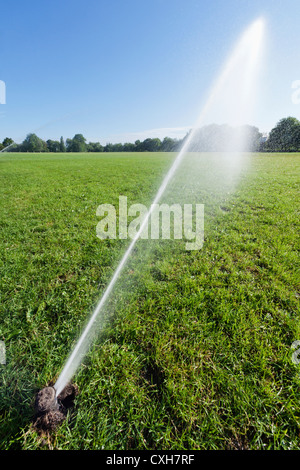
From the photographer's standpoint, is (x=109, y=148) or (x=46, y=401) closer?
(x=46, y=401)

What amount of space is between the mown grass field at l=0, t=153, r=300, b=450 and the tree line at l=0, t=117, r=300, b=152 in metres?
20.4

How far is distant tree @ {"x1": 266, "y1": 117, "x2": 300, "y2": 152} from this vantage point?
38.3 metres

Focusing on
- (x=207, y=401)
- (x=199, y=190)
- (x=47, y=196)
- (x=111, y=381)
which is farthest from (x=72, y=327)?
(x=199, y=190)

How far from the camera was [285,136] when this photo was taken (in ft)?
142

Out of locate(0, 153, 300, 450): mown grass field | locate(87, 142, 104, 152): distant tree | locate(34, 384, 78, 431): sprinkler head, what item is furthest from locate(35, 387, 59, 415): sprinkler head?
locate(87, 142, 104, 152): distant tree

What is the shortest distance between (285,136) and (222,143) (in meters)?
28.3

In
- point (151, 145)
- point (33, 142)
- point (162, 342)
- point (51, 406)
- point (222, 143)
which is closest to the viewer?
point (51, 406)

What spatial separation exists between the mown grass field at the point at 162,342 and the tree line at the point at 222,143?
20.4 meters

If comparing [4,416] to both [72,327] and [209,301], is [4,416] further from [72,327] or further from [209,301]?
[209,301]

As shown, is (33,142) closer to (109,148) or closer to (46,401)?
(46,401)

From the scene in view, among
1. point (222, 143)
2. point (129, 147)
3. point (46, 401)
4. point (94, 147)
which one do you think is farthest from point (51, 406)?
point (94, 147)
